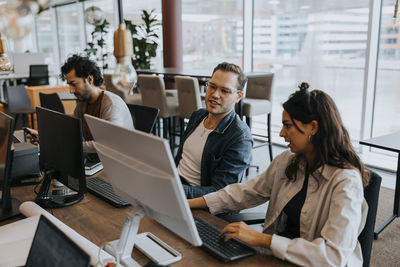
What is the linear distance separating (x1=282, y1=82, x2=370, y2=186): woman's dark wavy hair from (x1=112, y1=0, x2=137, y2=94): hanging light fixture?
71 centimetres

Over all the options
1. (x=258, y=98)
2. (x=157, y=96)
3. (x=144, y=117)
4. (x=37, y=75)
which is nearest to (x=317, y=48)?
(x=258, y=98)

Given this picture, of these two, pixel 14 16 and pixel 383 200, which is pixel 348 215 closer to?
pixel 14 16

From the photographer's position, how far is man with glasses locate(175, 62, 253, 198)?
1889mm

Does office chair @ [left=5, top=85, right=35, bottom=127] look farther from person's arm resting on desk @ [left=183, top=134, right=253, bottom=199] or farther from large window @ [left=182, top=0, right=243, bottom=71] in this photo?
person's arm resting on desk @ [left=183, top=134, right=253, bottom=199]

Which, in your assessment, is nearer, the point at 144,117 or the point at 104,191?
the point at 104,191

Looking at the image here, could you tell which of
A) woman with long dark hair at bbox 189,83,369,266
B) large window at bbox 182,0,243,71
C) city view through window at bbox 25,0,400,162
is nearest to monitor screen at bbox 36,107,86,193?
woman with long dark hair at bbox 189,83,369,266

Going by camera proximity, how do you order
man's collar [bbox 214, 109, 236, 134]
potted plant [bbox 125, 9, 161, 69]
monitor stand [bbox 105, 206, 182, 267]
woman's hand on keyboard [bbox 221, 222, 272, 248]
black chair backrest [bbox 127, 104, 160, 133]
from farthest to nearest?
potted plant [bbox 125, 9, 161, 69] → black chair backrest [bbox 127, 104, 160, 133] → man's collar [bbox 214, 109, 236, 134] → woman's hand on keyboard [bbox 221, 222, 272, 248] → monitor stand [bbox 105, 206, 182, 267]

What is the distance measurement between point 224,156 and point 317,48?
393cm

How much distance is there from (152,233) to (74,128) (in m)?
0.50

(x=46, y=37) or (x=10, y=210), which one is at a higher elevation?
(x=46, y=37)

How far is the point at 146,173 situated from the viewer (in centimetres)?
95

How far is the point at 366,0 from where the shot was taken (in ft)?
15.0

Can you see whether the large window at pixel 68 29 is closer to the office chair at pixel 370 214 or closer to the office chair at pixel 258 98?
the office chair at pixel 258 98

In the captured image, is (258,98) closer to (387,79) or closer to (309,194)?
(387,79)
